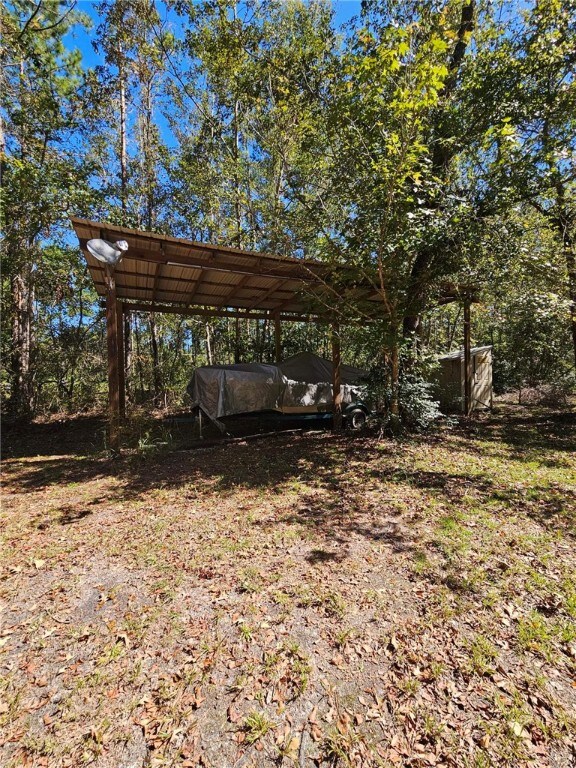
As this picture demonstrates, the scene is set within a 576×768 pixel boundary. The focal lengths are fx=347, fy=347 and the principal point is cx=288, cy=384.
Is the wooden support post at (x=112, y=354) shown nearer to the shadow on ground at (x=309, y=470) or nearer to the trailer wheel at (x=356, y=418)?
the shadow on ground at (x=309, y=470)

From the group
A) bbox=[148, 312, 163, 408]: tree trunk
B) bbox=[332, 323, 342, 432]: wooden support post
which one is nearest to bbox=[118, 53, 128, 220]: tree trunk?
bbox=[148, 312, 163, 408]: tree trunk

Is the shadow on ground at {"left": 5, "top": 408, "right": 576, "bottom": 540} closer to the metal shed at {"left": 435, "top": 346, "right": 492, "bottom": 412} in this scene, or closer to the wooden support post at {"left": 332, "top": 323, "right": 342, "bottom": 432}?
the wooden support post at {"left": 332, "top": 323, "right": 342, "bottom": 432}

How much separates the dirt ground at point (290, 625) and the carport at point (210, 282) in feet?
10.9

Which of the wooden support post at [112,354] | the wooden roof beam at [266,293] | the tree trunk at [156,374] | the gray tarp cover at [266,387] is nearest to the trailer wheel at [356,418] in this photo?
the gray tarp cover at [266,387]

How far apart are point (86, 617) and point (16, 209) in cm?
1045

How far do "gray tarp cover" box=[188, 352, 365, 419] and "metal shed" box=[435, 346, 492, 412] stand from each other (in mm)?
3971

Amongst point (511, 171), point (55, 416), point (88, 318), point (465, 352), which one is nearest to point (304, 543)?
point (511, 171)

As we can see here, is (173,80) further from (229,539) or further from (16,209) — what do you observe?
(229,539)

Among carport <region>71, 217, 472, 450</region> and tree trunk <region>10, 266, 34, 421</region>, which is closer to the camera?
carport <region>71, 217, 472, 450</region>

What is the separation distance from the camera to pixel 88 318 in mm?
12305

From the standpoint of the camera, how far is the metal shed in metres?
11.0

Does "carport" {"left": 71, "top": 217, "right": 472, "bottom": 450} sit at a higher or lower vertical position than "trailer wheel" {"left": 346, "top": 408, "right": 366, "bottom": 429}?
higher

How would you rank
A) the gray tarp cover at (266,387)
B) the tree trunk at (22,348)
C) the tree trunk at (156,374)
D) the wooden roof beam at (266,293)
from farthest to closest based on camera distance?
the tree trunk at (156,374) < the tree trunk at (22,348) < the wooden roof beam at (266,293) < the gray tarp cover at (266,387)

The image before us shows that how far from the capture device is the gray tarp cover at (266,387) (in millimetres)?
7578
